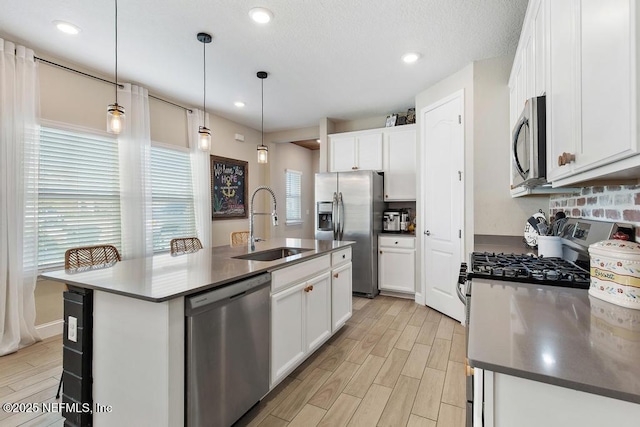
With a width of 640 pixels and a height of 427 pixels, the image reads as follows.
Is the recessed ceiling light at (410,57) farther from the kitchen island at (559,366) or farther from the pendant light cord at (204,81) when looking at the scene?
the kitchen island at (559,366)

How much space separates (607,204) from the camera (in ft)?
4.77

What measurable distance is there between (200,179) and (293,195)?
2.45 meters

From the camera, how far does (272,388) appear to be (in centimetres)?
186

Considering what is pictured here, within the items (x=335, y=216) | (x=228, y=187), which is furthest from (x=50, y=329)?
(x=335, y=216)

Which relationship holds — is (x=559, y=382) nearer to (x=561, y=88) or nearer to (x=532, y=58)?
(x=561, y=88)

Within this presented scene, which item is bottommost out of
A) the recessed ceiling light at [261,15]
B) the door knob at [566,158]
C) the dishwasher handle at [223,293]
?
the dishwasher handle at [223,293]

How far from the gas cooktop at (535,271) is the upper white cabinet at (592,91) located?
0.41m

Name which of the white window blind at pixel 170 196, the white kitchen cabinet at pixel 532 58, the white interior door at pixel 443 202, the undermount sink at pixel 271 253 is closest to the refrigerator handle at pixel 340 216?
the white interior door at pixel 443 202

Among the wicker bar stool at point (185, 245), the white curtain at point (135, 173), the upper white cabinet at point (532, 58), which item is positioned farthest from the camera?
the white curtain at point (135, 173)

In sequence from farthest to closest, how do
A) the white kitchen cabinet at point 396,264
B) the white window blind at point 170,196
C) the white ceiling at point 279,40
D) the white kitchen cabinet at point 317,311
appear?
the white kitchen cabinet at point 396,264 → the white window blind at point 170,196 → the white kitchen cabinet at point 317,311 → the white ceiling at point 279,40

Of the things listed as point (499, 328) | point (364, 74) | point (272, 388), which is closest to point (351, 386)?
point (272, 388)

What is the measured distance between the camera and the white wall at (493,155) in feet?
8.86

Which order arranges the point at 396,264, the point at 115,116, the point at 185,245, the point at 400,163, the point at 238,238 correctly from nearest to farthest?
Answer: the point at 115,116
the point at 185,245
the point at 238,238
the point at 396,264
the point at 400,163

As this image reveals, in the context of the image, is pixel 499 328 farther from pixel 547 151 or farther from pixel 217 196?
pixel 217 196
